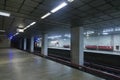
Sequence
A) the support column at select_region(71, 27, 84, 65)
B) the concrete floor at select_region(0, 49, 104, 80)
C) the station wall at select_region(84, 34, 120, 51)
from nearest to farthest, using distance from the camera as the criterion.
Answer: the concrete floor at select_region(0, 49, 104, 80), the support column at select_region(71, 27, 84, 65), the station wall at select_region(84, 34, 120, 51)

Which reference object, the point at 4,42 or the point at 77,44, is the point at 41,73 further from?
the point at 4,42

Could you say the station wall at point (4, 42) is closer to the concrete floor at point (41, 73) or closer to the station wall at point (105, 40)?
the station wall at point (105, 40)

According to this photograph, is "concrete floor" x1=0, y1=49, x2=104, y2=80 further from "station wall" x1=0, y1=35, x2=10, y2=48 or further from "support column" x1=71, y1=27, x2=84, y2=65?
"station wall" x1=0, y1=35, x2=10, y2=48

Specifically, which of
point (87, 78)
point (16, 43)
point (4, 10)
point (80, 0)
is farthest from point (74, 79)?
point (16, 43)

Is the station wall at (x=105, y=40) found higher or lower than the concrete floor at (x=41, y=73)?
higher

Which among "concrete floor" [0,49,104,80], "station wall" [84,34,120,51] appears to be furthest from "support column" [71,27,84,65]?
"station wall" [84,34,120,51]

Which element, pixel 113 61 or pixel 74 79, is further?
pixel 113 61

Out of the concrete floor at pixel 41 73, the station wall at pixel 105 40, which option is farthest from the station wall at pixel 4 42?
the concrete floor at pixel 41 73

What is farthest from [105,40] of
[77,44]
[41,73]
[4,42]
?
[4,42]

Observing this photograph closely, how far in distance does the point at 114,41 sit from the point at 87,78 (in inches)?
→ 706

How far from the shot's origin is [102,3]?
525 centimetres

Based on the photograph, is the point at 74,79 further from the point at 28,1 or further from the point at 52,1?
the point at 28,1

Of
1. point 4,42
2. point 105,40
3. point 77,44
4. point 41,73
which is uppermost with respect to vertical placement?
point 105,40

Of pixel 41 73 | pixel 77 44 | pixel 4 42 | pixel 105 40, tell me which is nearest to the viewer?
pixel 41 73
